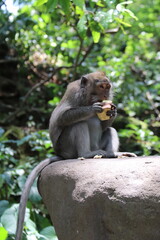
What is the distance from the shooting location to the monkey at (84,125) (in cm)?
453

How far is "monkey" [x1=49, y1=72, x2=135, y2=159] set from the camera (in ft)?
14.9

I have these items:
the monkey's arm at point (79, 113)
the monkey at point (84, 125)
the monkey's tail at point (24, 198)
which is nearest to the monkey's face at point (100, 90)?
the monkey at point (84, 125)

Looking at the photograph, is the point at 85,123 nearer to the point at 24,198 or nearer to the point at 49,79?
the point at 24,198

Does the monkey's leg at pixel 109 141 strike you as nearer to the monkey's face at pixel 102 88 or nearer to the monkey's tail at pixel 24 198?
the monkey's face at pixel 102 88

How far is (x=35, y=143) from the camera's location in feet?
21.8

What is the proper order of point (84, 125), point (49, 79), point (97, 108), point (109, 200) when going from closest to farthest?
1. point (109, 200)
2. point (97, 108)
3. point (84, 125)
4. point (49, 79)

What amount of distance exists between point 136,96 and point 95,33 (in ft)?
13.0

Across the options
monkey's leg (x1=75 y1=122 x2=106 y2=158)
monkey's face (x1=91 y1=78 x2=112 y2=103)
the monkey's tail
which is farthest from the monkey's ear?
the monkey's tail

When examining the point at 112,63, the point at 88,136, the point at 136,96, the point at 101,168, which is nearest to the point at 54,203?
the point at 101,168

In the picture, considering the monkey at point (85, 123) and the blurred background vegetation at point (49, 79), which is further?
the blurred background vegetation at point (49, 79)

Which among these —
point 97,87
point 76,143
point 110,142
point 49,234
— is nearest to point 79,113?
point 76,143

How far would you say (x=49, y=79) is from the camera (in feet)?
26.4

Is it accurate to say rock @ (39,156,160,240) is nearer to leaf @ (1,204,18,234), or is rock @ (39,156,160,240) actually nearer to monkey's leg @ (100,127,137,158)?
leaf @ (1,204,18,234)

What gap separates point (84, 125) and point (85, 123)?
0.05 m
